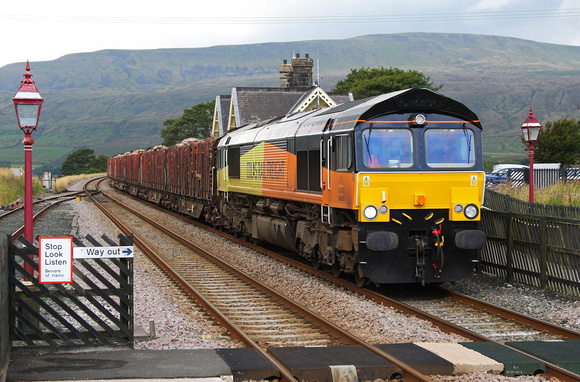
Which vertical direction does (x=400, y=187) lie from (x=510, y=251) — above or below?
above

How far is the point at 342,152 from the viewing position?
12.1 meters

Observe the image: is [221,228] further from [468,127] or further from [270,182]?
[468,127]

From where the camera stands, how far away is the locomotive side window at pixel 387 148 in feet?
38.1

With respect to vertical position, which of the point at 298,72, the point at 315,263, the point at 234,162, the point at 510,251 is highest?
the point at 298,72

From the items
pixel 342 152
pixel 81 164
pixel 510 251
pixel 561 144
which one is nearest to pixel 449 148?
pixel 342 152

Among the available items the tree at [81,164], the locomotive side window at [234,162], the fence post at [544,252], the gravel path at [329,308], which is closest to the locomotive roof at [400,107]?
the fence post at [544,252]

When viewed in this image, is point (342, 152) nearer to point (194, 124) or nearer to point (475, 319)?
point (475, 319)

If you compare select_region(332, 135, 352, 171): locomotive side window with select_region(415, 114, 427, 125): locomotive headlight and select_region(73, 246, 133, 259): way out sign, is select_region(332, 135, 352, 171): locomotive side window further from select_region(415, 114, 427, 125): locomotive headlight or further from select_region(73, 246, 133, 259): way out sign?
select_region(73, 246, 133, 259): way out sign

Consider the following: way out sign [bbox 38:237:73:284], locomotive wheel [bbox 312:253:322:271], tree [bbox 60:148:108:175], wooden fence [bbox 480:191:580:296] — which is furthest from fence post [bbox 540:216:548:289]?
tree [bbox 60:148:108:175]

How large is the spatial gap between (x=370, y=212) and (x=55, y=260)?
5.38 meters

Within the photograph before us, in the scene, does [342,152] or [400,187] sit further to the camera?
[342,152]

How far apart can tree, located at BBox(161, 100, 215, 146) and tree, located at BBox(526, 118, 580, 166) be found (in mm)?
62416

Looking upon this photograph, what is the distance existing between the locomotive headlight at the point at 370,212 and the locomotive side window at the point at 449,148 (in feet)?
4.16

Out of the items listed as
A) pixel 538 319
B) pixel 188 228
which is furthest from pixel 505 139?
pixel 538 319
